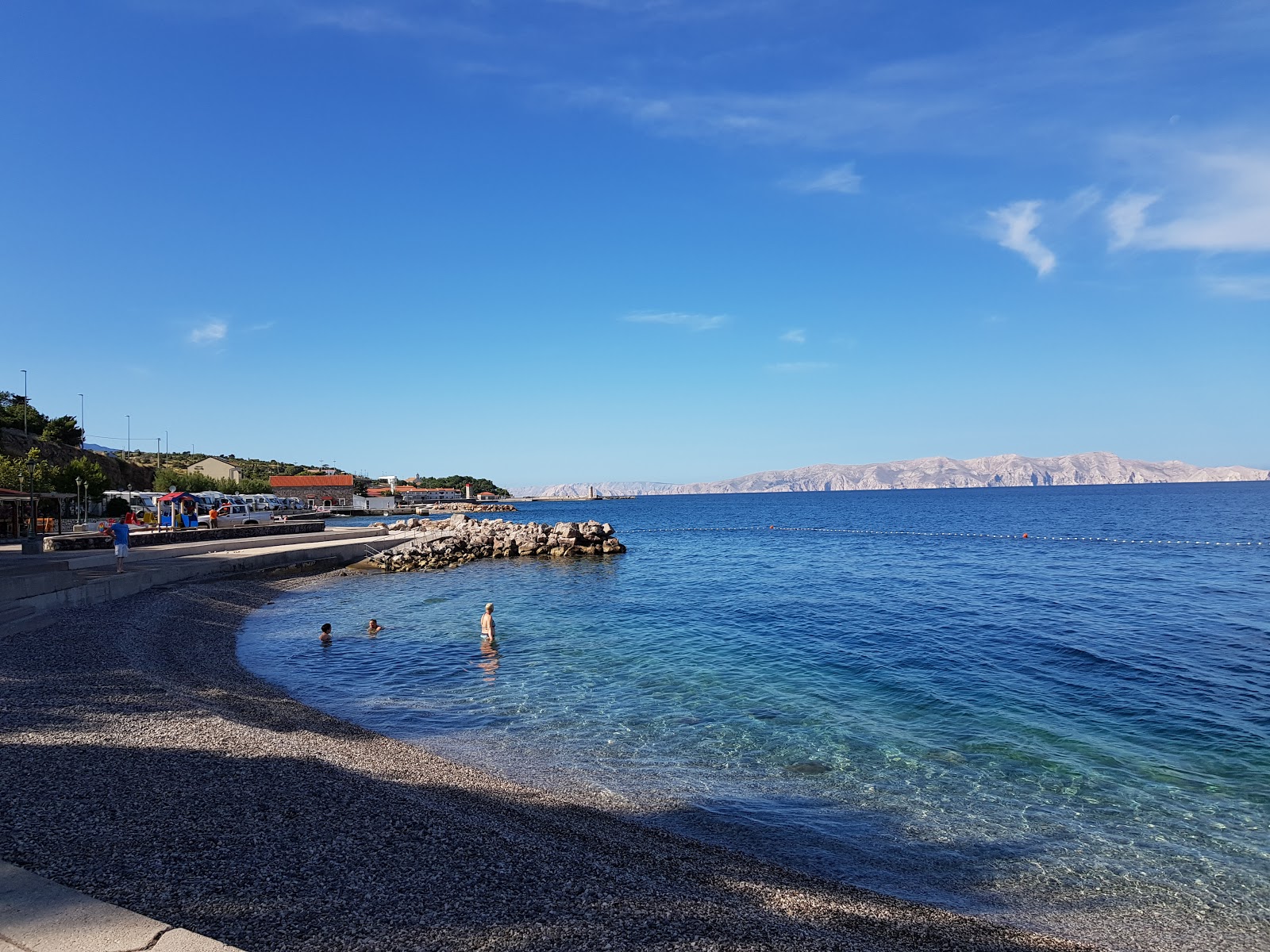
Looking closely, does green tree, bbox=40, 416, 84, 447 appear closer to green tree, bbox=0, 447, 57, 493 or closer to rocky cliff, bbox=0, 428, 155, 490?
rocky cliff, bbox=0, 428, 155, 490

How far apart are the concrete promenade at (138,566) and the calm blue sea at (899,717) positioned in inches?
160

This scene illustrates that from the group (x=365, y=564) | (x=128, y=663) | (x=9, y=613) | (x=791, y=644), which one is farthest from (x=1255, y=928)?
(x=365, y=564)

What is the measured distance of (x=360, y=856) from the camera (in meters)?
5.75

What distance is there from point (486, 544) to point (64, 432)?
2811 inches

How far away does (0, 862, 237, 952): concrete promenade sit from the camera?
366 centimetres

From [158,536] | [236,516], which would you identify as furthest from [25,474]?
[158,536]

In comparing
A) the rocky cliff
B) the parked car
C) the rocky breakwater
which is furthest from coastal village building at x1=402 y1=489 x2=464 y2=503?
the rocky breakwater

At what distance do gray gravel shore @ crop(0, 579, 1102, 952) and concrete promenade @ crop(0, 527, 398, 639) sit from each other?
9268mm

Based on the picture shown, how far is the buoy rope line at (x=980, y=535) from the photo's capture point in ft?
166

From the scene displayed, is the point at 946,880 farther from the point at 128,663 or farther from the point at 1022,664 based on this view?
the point at 128,663

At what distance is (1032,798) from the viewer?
359 inches

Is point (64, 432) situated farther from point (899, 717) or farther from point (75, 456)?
point (899, 717)

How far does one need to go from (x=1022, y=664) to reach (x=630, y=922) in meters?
14.9

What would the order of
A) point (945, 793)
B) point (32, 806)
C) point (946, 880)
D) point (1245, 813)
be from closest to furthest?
1. point (32, 806)
2. point (946, 880)
3. point (1245, 813)
4. point (945, 793)
